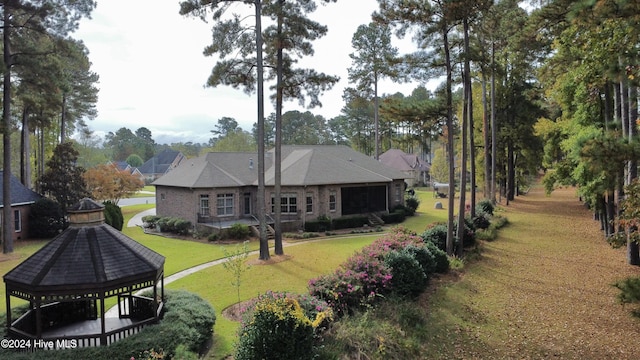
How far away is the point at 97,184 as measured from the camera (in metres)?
35.4

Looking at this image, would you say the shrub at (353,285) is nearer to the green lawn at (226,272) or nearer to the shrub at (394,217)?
the green lawn at (226,272)

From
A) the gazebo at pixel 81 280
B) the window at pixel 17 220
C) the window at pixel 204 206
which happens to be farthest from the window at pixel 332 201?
the window at pixel 17 220

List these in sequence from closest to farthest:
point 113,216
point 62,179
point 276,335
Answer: point 276,335 → point 113,216 → point 62,179

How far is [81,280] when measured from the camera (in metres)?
8.18

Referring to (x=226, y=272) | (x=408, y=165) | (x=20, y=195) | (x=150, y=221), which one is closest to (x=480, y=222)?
(x=226, y=272)

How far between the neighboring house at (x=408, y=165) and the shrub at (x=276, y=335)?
184 feet

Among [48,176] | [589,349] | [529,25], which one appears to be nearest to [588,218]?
[529,25]

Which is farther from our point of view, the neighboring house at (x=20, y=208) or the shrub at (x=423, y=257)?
the neighboring house at (x=20, y=208)

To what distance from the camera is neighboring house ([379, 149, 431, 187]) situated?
6334cm

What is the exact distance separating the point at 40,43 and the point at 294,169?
16.6 m

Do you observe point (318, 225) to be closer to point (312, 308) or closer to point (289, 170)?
point (289, 170)

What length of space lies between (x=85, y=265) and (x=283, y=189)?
19.4 meters

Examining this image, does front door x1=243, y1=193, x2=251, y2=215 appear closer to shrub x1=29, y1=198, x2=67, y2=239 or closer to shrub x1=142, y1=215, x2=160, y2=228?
shrub x1=142, y1=215, x2=160, y2=228

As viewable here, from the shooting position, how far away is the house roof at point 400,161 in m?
63.3
